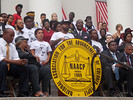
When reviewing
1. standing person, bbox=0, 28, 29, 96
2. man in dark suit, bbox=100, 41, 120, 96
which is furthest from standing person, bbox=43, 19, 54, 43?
standing person, bbox=0, 28, 29, 96

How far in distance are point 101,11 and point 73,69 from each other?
11645mm

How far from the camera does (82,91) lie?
10945 millimetres

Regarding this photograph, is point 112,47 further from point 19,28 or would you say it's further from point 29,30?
point 19,28

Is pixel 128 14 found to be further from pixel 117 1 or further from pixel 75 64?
pixel 75 64

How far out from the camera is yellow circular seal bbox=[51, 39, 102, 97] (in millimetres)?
10773

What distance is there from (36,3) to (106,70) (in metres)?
6.74

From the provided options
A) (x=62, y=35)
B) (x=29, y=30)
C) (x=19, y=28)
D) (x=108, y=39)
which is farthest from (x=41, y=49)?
(x=108, y=39)

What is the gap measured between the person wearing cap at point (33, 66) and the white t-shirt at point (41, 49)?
2.94ft

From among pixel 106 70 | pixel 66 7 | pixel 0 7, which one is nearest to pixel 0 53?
pixel 106 70

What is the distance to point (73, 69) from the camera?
1100 cm

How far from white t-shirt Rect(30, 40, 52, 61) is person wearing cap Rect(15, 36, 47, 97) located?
0.89 metres

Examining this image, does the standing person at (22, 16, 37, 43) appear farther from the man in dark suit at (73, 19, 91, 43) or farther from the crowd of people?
the man in dark suit at (73, 19, 91, 43)

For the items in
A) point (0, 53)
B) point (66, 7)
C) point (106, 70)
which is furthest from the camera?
point (66, 7)

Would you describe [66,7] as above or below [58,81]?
above
